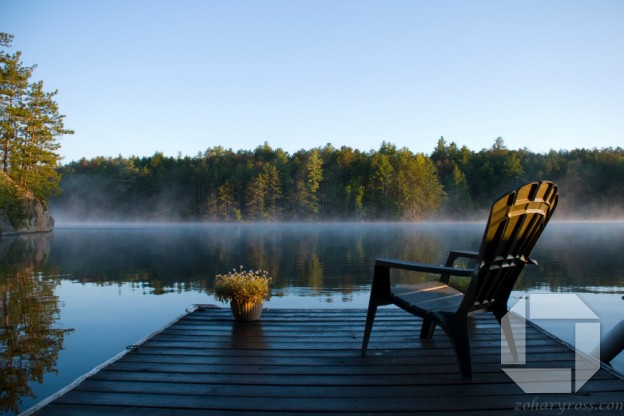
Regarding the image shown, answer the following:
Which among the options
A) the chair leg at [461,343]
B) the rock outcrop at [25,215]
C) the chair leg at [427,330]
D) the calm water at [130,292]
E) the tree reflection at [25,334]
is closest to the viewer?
the chair leg at [461,343]

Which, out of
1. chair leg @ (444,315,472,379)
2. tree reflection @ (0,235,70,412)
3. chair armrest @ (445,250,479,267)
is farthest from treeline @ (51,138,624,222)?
chair leg @ (444,315,472,379)

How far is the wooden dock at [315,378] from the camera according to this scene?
2.26 m

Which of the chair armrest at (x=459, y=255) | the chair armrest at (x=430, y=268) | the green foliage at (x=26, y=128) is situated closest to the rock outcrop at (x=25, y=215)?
the green foliage at (x=26, y=128)

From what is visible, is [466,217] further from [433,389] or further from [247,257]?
[433,389]

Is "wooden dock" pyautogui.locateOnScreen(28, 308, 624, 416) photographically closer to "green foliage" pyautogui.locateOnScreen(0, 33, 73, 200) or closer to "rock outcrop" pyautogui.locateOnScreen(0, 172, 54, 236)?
"rock outcrop" pyautogui.locateOnScreen(0, 172, 54, 236)

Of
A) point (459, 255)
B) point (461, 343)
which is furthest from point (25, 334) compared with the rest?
point (461, 343)

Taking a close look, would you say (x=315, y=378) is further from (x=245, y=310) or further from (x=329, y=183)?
(x=329, y=183)

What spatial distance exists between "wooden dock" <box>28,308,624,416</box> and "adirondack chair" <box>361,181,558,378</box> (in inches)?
10.2

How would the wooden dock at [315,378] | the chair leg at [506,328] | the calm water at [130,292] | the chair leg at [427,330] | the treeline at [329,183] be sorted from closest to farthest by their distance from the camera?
1. the wooden dock at [315,378]
2. the chair leg at [506,328]
3. the chair leg at [427,330]
4. the calm water at [130,292]
5. the treeline at [329,183]

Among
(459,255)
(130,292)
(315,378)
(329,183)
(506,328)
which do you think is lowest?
(130,292)

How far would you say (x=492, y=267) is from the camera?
2.62 metres

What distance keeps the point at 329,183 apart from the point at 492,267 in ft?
192

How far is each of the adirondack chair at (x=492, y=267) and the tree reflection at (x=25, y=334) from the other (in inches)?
120

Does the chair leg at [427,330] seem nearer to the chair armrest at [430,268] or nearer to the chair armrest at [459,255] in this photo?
the chair armrest at [459,255]
